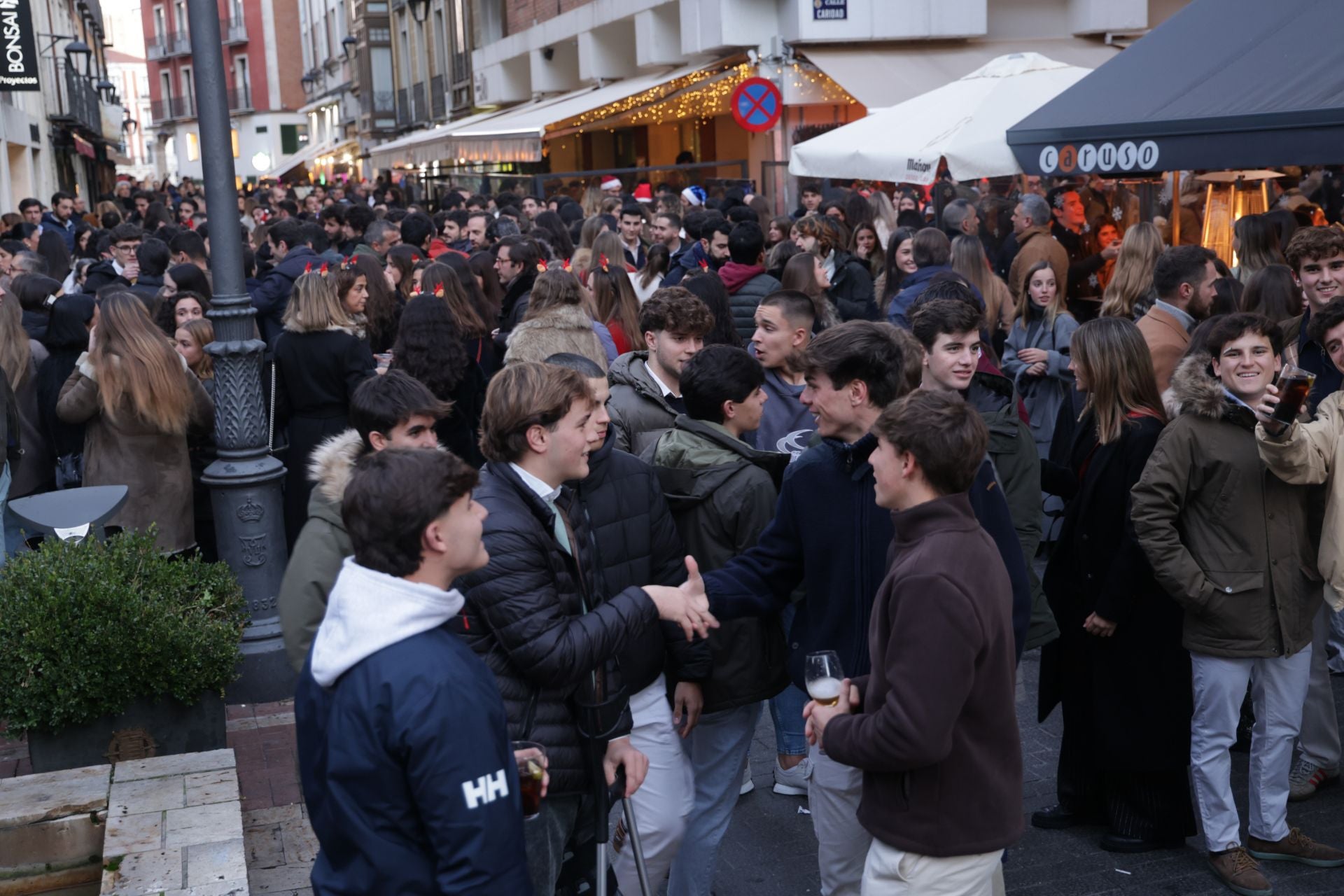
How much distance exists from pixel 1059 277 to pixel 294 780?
6.80 meters

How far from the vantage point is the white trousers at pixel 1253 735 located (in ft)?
14.9

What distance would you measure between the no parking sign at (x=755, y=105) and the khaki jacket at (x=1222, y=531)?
10613 millimetres

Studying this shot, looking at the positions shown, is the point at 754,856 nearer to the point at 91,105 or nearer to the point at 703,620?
the point at 703,620

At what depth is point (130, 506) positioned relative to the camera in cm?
663

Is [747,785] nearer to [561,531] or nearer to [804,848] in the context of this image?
[804,848]

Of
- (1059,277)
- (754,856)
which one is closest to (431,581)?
(754,856)

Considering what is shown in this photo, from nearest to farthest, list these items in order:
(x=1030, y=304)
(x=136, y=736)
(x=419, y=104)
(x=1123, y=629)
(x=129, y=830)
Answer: (x=129, y=830) → (x=1123, y=629) → (x=136, y=736) → (x=1030, y=304) → (x=419, y=104)

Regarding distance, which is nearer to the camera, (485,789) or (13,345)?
(485,789)

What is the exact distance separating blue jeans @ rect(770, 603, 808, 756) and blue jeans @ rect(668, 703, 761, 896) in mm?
1083

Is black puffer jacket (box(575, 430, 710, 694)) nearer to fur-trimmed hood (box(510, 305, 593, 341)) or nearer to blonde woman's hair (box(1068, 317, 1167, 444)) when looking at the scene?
blonde woman's hair (box(1068, 317, 1167, 444))

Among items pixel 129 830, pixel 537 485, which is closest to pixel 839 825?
pixel 537 485

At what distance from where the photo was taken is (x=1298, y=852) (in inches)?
183

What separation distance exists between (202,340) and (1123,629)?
5196mm

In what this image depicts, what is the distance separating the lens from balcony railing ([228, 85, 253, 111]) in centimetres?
7544
